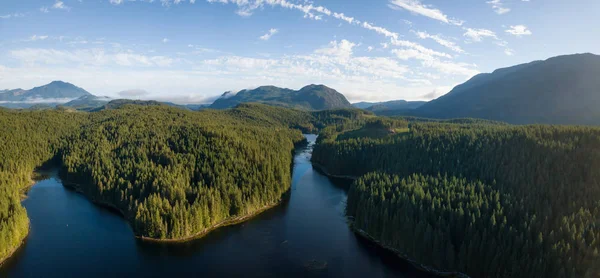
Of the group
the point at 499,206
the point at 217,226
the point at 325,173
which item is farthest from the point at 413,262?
the point at 325,173

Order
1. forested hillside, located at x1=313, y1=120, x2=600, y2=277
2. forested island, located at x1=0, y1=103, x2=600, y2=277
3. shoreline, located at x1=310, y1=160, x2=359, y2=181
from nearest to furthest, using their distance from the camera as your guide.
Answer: forested hillside, located at x1=313, y1=120, x2=600, y2=277 → forested island, located at x1=0, y1=103, x2=600, y2=277 → shoreline, located at x1=310, y1=160, x2=359, y2=181

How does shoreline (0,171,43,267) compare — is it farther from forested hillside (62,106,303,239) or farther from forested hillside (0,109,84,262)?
forested hillside (62,106,303,239)

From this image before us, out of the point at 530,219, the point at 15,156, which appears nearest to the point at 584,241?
the point at 530,219

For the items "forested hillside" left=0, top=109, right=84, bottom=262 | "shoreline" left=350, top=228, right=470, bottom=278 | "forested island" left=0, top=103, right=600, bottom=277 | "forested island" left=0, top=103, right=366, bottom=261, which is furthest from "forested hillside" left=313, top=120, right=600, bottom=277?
"forested hillside" left=0, top=109, right=84, bottom=262

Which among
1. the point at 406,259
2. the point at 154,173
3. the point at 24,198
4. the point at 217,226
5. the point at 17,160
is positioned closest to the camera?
the point at 406,259

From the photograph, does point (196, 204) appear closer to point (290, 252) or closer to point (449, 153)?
point (290, 252)

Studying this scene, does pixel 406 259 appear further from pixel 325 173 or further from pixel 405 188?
pixel 325 173
